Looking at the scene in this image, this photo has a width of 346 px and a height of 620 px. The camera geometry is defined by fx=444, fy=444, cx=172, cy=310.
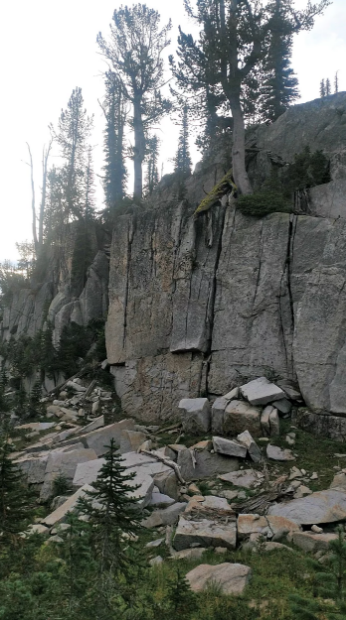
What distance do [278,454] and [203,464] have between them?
2158mm

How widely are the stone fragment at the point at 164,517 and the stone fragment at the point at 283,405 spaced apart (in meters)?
5.35

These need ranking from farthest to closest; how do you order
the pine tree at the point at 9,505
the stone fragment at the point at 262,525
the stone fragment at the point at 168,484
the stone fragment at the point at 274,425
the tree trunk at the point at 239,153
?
the tree trunk at the point at 239,153
the stone fragment at the point at 274,425
the stone fragment at the point at 168,484
the stone fragment at the point at 262,525
the pine tree at the point at 9,505

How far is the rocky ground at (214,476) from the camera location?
7.94m

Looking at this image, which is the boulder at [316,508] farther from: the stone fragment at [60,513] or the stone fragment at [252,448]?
the stone fragment at [60,513]

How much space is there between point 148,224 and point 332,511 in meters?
14.3

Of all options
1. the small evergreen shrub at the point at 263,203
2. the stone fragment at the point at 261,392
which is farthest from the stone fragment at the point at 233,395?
the small evergreen shrub at the point at 263,203

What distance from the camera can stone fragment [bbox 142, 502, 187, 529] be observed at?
9.67 m

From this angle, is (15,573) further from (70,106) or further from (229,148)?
(70,106)

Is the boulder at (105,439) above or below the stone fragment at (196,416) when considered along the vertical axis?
below

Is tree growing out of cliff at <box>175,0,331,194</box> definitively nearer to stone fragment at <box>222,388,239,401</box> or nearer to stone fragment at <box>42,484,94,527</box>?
stone fragment at <box>222,388,239,401</box>

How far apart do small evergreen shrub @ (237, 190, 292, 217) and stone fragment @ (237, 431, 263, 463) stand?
8425 millimetres

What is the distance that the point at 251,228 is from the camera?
17.0 metres

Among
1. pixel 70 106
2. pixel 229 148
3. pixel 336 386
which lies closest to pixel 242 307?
pixel 336 386

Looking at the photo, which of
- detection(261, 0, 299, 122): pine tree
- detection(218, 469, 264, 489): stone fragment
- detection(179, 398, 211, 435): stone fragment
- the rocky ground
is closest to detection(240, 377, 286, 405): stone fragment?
the rocky ground
